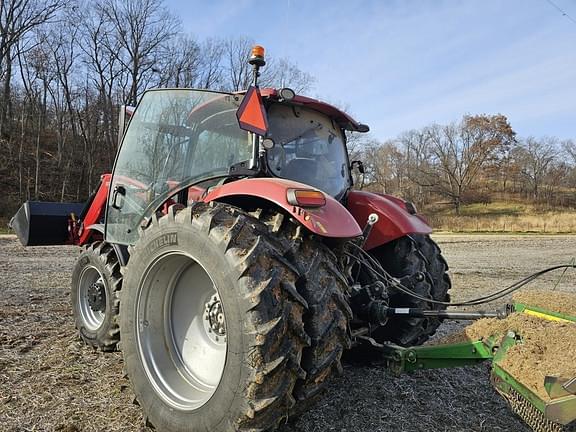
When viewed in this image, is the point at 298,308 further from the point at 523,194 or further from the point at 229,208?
the point at 523,194

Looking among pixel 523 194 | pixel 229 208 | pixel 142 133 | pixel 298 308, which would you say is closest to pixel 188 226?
pixel 229 208

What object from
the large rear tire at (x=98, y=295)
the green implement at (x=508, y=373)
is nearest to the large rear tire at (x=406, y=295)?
the green implement at (x=508, y=373)

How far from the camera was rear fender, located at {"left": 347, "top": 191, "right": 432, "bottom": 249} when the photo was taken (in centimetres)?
355

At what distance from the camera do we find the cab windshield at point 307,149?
327 cm

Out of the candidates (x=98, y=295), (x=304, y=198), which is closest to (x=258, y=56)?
(x=304, y=198)

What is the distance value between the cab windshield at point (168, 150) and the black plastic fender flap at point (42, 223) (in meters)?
1.39

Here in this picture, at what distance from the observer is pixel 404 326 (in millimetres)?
3627

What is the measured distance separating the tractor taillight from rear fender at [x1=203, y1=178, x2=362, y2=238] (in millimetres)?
23

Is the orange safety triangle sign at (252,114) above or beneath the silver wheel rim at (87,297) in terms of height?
above

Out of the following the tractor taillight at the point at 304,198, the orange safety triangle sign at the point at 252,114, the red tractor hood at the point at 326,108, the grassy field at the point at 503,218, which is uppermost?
the red tractor hood at the point at 326,108

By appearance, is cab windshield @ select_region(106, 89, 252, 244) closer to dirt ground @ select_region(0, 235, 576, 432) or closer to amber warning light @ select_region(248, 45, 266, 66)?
amber warning light @ select_region(248, 45, 266, 66)

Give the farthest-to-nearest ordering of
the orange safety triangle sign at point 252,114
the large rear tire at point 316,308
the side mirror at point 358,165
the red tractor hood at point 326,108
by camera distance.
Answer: the side mirror at point 358,165 < the red tractor hood at point 326,108 < the orange safety triangle sign at point 252,114 < the large rear tire at point 316,308

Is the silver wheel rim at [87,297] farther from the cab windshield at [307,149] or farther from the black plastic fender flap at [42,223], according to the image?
the cab windshield at [307,149]

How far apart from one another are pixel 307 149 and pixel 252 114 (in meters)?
0.67
